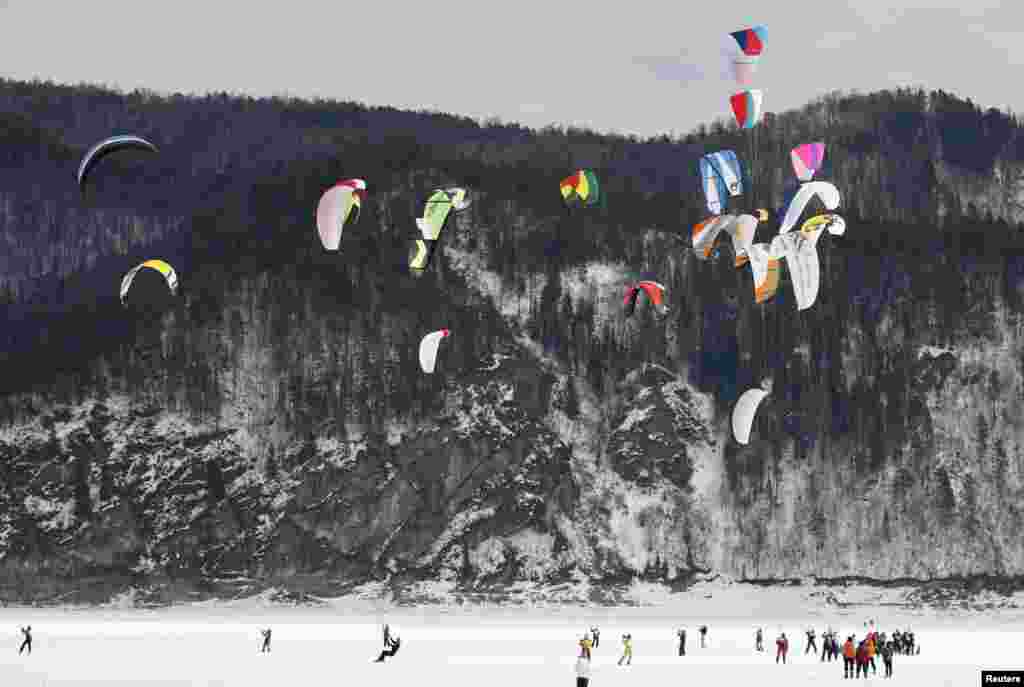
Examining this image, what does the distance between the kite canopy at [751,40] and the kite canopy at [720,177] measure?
5.21 meters

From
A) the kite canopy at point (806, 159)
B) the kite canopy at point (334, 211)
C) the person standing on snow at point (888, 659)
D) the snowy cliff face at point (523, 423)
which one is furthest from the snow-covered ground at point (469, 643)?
the kite canopy at point (806, 159)

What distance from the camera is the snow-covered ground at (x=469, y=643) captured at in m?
43.3

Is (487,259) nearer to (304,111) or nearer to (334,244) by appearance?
(304,111)

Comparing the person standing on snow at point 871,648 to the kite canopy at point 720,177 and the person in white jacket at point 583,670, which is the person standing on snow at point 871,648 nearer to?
the person in white jacket at point 583,670

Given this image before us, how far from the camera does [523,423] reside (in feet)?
299

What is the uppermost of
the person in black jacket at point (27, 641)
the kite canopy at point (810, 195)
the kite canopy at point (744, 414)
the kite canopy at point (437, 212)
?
the kite canopy at point (437, 212)

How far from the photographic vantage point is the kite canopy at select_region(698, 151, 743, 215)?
6053cm

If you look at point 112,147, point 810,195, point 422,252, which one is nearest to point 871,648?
A: point 810,195

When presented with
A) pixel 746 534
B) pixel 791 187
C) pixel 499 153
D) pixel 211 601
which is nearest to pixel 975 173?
pixel 791 187

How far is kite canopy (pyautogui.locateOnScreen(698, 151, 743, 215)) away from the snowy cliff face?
26.6 metres

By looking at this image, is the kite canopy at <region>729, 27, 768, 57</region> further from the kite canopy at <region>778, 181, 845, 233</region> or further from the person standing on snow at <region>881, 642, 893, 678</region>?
the person standing on snow at <region>881, 642, 893, 678</region>

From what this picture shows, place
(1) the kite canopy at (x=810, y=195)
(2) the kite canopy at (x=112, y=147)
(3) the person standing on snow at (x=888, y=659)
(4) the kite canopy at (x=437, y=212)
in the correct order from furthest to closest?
1. (4) the kite canopy at (x=437, y=212)
2. (1) the kite canopy at (x=810, y=195)
3. (2) the kite canopy at (x=112, y=147)
4. (3) the person standing on snow at (x=888, y=659)

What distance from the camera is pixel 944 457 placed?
90.8 metres

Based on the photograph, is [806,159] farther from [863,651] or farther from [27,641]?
[27,641]
